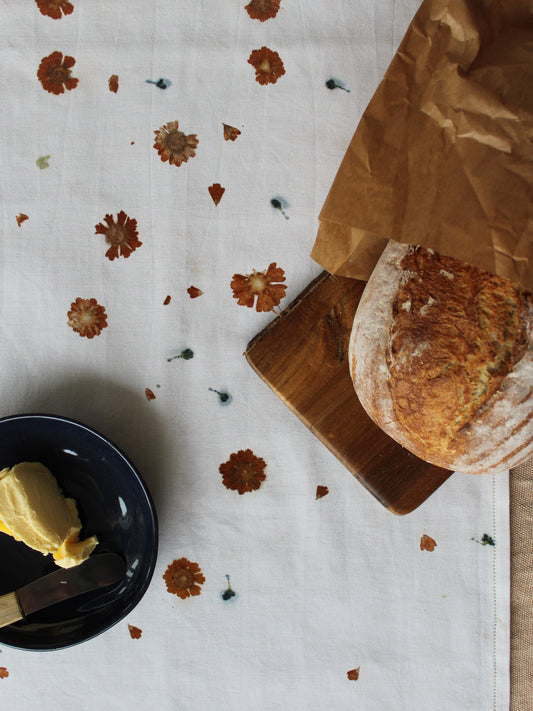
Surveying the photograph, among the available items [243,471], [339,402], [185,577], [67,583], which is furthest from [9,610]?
[339,402]

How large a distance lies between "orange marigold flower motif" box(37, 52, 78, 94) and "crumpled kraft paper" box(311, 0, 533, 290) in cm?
41

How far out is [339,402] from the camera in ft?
2.25

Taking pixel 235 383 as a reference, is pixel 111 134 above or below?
above

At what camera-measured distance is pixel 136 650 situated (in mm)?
737

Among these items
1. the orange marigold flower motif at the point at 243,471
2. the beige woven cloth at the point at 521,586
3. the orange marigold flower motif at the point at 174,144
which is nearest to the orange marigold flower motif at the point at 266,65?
the orange marigold flower motif at the point at 174,144

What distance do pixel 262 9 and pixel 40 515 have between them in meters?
0.71

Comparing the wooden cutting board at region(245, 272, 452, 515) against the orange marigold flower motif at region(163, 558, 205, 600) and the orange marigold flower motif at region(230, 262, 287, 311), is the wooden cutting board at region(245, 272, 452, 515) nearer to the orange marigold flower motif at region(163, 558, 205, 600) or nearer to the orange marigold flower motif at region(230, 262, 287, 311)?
the orange marigold flower motif at region(230, 262, 287, 311)

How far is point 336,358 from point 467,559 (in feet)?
1.11

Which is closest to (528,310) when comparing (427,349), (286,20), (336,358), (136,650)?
(427,349)

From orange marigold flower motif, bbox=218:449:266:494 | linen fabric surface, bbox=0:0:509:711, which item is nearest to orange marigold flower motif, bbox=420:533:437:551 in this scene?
linen fabric surface, bbox=0:0:509:711

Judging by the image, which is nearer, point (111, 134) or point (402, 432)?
point (402, 432)

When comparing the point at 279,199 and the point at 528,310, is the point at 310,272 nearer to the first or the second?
the point at 279,199

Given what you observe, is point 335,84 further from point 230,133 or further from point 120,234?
point 120,234

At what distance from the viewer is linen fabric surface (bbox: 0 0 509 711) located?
71 cm
